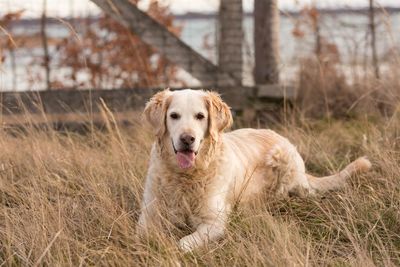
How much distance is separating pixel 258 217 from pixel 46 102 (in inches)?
138

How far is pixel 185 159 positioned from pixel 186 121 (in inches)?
8.6

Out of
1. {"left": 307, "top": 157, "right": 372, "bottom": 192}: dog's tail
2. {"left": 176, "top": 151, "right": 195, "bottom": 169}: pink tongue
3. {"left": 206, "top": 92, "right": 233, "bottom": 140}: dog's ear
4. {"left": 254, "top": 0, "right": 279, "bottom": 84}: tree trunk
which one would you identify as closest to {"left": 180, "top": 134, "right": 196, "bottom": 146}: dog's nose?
{"left": 176, "top": 151, "right": 195, "bottom": 169}: pink tongue

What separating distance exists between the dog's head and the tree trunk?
2.73m

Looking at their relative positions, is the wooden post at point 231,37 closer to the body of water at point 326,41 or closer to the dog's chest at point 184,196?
the body of water at point 326,41

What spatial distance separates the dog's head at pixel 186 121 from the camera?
370 cm

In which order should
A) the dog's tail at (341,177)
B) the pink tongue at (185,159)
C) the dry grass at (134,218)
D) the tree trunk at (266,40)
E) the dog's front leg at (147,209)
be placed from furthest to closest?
the tree trunk at (266,40)
the dog's tail at (341,177)
the pink tongue at (185,159)
the dog's front leg at (147,209)
the dry grass at (134,218)

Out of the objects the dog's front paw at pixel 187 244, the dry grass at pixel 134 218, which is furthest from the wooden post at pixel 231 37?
the dog's front paw at pixel 187 244

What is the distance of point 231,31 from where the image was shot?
256 inches

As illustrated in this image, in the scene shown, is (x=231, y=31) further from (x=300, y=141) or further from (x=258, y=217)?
(x=258, y=217)

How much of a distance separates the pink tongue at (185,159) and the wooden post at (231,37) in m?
2.87

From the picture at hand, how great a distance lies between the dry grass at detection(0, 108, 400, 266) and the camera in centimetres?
311

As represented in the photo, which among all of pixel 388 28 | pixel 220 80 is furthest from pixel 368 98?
pixel 220 80

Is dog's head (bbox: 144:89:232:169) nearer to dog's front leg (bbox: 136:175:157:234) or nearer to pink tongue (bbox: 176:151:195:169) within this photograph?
pink tongue (bbox: 176:151:195:169)

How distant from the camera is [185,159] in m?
3.80
